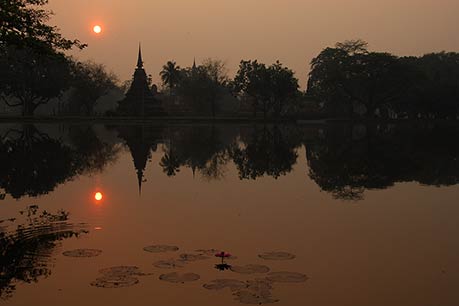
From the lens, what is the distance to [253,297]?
8211 millimetres

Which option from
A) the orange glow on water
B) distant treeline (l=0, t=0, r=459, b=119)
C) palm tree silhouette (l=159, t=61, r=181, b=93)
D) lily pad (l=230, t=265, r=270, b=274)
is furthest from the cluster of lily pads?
palm tree silhouette (l=159, t=61, r=181, b=93)

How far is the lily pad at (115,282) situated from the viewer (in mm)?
8797

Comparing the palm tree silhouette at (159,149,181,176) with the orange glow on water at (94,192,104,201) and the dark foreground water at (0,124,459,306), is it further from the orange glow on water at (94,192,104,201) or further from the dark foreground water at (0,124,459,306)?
the orange glow on water at (94,192,104,201)

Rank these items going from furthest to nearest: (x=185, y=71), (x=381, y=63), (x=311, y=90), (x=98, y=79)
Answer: (x=185, y=71), (x=311, y=90), (x=98, y=79), (x=381, y=63)

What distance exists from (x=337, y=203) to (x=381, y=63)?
90.1m

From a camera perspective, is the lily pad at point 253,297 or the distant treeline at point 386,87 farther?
the distant treeline at point 386,87

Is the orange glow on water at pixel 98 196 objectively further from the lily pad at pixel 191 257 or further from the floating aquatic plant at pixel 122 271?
the floating aquatic plant at pixel 122 271

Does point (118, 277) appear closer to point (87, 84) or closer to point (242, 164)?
point (242, 164)

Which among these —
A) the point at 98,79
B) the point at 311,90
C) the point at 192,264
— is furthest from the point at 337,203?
the point at 311,90

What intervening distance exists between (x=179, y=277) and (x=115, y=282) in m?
1.02

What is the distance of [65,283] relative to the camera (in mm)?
8891

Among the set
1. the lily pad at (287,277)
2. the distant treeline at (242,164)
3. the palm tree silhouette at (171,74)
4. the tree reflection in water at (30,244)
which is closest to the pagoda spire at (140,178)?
the distant treeline at (242,164)

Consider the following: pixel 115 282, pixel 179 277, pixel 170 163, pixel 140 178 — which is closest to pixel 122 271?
pixel 115 282

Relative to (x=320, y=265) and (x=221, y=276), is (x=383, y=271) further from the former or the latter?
(x=221, y=276)
